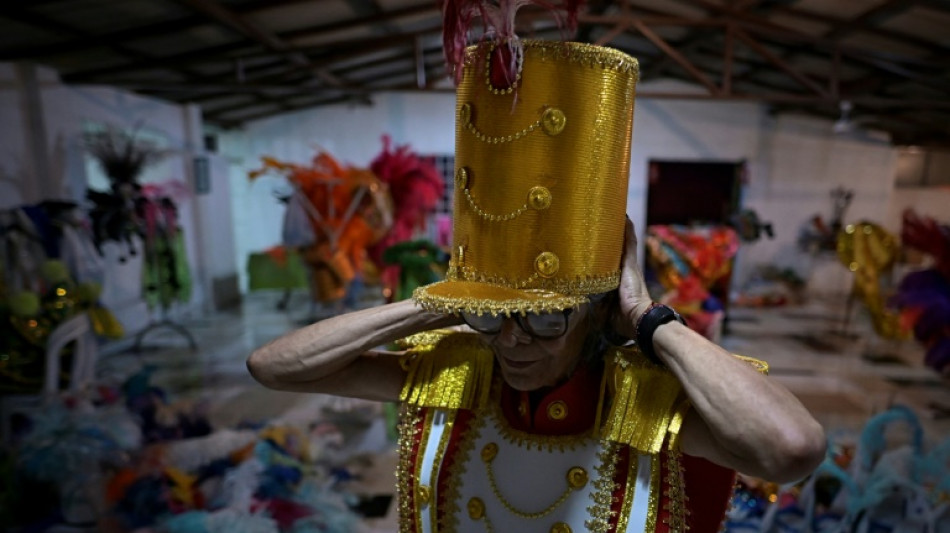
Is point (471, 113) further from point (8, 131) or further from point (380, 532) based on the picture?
point (8, 131)

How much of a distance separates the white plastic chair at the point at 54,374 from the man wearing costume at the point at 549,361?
2511mm

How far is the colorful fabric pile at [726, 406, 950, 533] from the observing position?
2025 mm

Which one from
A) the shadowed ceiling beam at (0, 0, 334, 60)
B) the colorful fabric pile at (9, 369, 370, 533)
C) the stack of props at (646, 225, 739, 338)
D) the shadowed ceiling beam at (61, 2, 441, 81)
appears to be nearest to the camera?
the colorful fabric pile at (9, 369, 370, 533)

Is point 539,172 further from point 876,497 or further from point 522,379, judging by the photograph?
point 876,497

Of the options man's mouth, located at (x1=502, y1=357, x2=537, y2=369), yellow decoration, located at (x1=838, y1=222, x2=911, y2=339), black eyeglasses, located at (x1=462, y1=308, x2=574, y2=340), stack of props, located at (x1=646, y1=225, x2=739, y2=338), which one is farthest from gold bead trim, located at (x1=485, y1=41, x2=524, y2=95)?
yellow decoration, located at (x1=838, y1=222, x2=911, y2=339)

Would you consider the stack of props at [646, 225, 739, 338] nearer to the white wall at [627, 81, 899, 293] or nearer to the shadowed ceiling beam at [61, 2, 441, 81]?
the shadowed ceiling beam at [61, 2, 441, 81]

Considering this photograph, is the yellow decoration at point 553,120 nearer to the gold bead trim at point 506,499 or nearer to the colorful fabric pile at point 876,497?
the gold bead trim at point 506,499

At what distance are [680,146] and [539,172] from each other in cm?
883

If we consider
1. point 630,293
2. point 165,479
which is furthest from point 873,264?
point 165,479

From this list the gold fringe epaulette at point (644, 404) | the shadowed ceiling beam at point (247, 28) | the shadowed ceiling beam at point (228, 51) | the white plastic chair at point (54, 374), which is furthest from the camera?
the shadowed ceiling beam at point (228, 51)

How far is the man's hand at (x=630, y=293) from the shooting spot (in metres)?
0.91

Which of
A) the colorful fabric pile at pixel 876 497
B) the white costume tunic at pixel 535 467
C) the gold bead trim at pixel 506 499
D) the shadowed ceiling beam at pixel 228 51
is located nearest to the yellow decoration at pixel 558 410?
the white costume tunic at pixel 535 467

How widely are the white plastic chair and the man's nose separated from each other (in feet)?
9.75

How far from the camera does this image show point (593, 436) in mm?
1014
